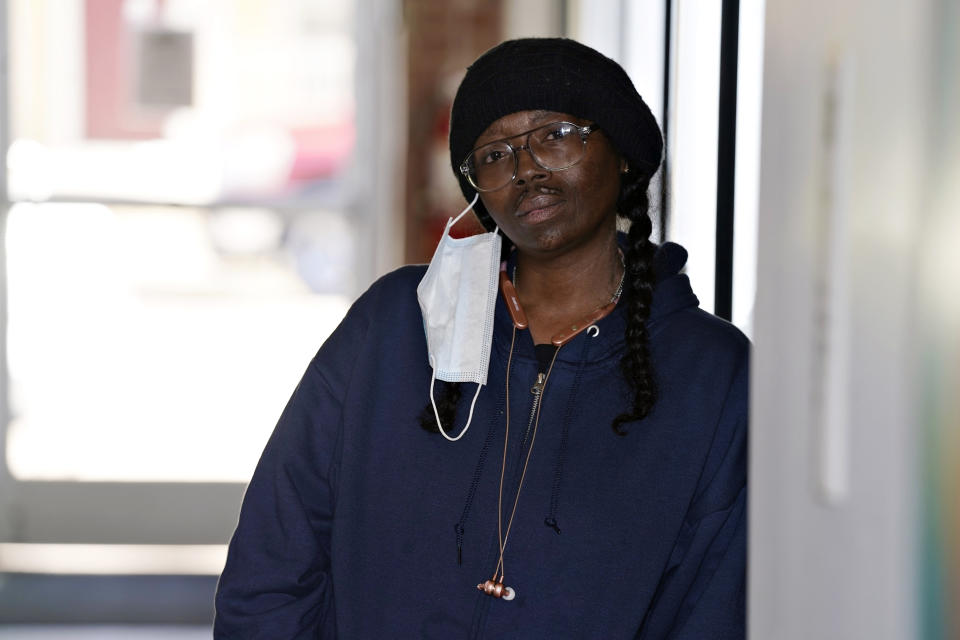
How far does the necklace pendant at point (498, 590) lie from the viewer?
4.37 feet

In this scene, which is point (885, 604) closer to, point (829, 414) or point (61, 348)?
point (829, 414)

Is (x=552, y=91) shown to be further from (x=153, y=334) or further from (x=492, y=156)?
(x=153, y=334)

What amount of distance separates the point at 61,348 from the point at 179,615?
98cm

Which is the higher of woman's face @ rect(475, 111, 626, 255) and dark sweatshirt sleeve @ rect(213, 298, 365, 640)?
woman's face @ rect(475, 111, 626, 255)

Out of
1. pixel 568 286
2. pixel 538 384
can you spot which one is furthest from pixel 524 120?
pixel 538 384

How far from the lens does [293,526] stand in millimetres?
1436

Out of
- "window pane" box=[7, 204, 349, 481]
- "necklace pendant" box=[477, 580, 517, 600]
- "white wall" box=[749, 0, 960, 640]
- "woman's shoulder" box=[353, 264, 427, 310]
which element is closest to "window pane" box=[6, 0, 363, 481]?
"window pane" box=[7, 204, 349, 481]

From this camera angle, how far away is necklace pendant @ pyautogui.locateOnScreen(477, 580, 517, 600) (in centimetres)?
133

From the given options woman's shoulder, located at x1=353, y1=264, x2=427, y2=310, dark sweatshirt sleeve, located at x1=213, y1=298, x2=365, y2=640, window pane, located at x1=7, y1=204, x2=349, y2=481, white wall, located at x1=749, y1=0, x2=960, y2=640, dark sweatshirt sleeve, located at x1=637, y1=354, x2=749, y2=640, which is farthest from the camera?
window pane, located at x1=7, y1=204, x2=349, y2=481

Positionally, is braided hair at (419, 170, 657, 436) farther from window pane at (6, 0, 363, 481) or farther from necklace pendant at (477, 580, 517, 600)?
window pane at (6, 0, 363, 481)

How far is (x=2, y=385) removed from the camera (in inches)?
134

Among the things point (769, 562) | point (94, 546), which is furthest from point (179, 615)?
point (769, 562)

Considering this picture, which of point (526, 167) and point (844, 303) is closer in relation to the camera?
point (844, 303)

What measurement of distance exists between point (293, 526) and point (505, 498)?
297 mm
